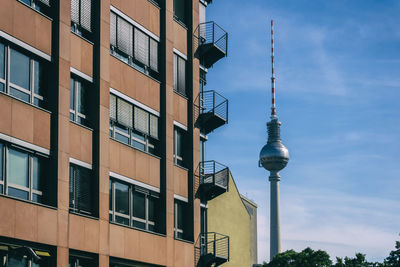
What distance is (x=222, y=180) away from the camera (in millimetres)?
37219

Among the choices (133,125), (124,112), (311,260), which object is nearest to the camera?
(124,112)

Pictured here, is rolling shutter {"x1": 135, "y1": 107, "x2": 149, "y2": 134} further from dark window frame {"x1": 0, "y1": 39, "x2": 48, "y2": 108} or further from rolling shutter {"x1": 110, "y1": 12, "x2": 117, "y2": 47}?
dark window frame {"x1": 0, "y1": 39, "x2": 48, "y2": 108}

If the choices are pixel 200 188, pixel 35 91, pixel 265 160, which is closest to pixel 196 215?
pixel 200 188

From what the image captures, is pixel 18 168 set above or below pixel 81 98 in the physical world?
below

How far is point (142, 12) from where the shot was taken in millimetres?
32688

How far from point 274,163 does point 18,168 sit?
517 ft

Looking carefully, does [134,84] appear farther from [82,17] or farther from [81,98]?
[82,17]

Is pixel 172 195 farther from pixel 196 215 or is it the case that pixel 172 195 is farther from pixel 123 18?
pixel 123 18

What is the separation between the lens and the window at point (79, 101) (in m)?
27.3

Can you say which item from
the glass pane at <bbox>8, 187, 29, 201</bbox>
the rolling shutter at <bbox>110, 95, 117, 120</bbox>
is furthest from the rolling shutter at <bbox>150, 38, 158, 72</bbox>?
the glass pane at <bbox>8, 187, 29, 201</bbox>

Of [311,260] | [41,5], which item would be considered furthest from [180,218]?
[311,260]

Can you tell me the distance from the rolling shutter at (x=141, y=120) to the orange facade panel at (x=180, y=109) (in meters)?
2.56

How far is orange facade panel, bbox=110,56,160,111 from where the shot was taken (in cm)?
2992

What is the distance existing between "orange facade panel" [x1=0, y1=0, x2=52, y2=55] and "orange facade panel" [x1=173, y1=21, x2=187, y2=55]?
10154mm
